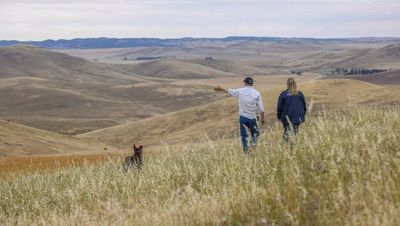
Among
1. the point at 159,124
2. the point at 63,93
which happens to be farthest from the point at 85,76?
the point at 159,124

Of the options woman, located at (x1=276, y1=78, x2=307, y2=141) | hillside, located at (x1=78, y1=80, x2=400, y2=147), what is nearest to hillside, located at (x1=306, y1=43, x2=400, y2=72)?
hillside, located at (x1=78, y1=80, x2=400, y2=147)

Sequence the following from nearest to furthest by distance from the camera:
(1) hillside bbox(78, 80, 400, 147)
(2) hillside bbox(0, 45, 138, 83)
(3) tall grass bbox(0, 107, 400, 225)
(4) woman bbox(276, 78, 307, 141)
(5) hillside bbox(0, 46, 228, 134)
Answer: (3) tall grass bbox(0, 107, 400, 225), (4) woman bbox(276, 78, 307, 141), (1) hillside bbox(78, 80, 400, 147), (5) hillside bbox(0, 46, 228, 134), (2) hillside bbox(0, 45, 138, 83)

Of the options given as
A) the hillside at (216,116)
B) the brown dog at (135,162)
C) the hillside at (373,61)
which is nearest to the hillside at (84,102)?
the hillside at (216,116)

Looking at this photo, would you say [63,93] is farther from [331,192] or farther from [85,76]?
[331,192]

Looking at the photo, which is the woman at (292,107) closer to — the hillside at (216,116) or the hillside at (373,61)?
the hillside at (216,116)

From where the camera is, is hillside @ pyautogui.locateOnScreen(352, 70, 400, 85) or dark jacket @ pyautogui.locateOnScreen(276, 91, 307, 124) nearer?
dark jacket @ pyautogui.locateOnScreen(276, 91, 307, 124)

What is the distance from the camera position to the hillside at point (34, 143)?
105 ft

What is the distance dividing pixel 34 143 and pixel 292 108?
25.4 m

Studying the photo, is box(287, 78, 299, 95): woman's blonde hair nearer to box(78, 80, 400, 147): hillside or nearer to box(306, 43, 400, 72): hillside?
box(78, 80, 400, 147): hillside

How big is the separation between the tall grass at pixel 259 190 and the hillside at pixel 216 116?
29.2 meters

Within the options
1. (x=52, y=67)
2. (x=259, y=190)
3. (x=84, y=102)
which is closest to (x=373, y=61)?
(x=52, y=67)

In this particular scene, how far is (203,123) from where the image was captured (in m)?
43.1

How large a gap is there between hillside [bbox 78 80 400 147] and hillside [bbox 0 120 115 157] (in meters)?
5.61

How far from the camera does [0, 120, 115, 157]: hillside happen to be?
105 ft
